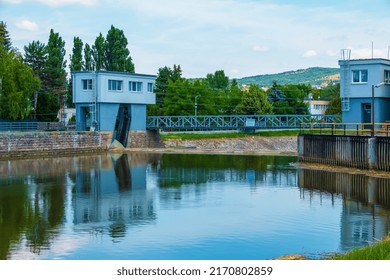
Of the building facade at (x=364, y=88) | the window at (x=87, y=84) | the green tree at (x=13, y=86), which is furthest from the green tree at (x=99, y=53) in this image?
the building facade at (x=364, y=88)

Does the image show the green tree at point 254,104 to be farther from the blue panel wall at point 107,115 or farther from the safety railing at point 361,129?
the safety railing at point 361,129

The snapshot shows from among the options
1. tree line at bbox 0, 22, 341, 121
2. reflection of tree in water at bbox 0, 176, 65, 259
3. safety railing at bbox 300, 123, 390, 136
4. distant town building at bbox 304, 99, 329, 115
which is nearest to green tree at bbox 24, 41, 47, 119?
tree line at bbox 0, 22, 341, 121

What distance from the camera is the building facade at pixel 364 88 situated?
156 feet

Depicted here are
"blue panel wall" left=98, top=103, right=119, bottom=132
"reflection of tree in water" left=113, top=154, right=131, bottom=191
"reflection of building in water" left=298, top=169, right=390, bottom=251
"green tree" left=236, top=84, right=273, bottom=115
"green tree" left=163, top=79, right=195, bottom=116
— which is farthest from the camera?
"green tree" left=236, top=84, right=273, bottom=115

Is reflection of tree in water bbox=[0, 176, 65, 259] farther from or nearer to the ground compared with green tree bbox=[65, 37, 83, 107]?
nearer to the ground

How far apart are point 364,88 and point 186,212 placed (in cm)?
2798

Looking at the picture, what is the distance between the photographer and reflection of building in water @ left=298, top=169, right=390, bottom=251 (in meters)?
19.6

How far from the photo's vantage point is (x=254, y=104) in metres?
91.2

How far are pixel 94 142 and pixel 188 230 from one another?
37534 millimetres

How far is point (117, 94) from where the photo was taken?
5881 centimetres

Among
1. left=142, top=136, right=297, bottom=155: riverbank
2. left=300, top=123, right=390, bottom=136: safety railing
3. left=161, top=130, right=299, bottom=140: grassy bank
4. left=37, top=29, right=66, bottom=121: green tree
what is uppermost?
left=37, top=29, right=66, bottom=121: green tree

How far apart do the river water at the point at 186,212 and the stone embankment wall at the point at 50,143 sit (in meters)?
8.82

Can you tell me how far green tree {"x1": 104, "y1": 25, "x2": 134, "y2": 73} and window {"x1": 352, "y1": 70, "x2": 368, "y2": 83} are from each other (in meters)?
39.9

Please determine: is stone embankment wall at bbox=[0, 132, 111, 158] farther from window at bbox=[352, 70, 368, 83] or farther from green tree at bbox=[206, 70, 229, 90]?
green tree at bbox=[206, 70, 229, 90]
